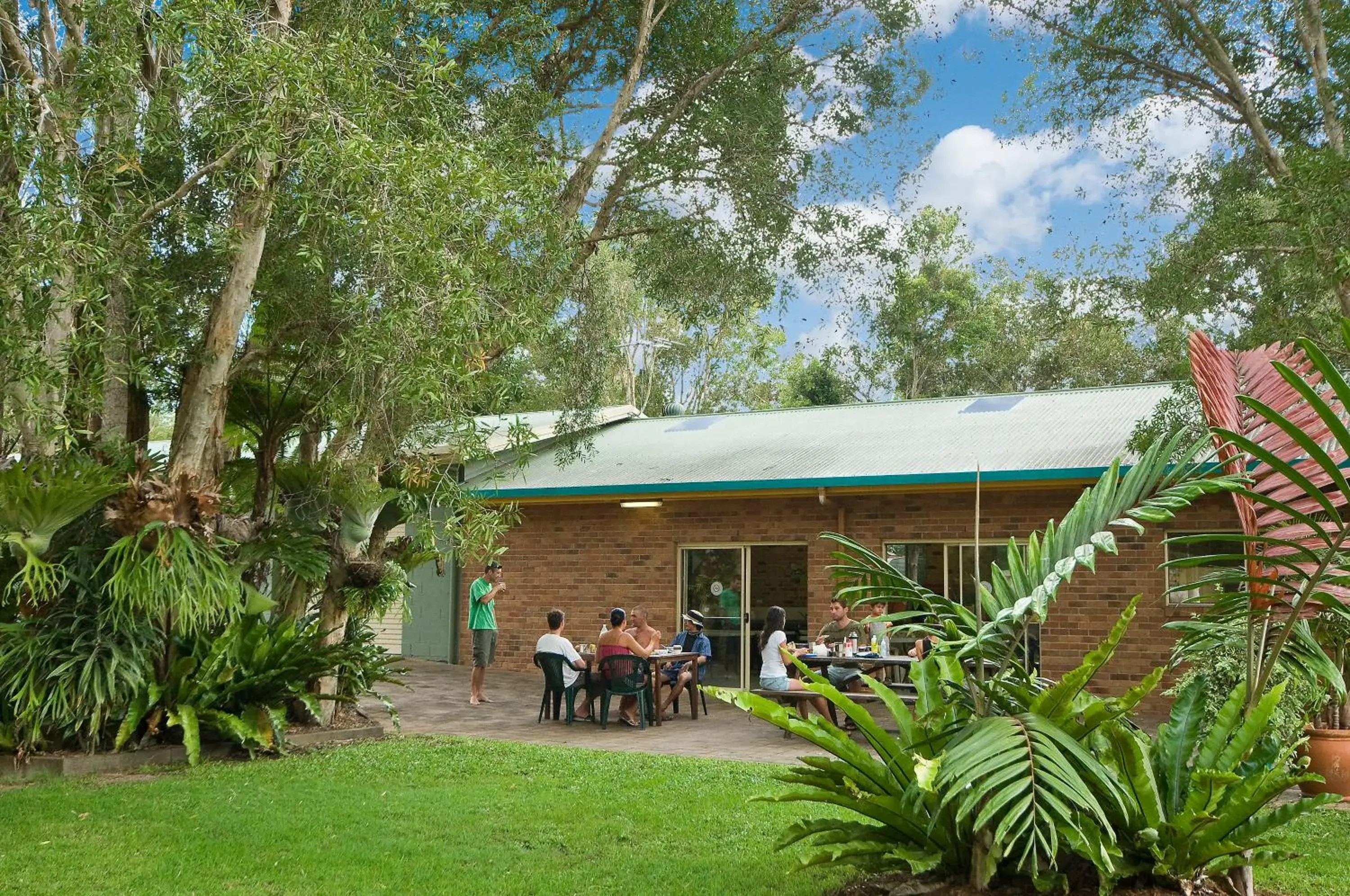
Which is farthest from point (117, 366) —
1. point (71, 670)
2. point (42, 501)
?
point (71, 670)

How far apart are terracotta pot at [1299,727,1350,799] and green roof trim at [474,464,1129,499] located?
14.1ft

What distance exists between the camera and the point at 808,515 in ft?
48.7

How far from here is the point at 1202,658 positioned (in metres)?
8.15

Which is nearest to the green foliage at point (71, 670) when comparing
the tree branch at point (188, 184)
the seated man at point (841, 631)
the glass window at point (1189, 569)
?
the tree branch at point (188, 184)

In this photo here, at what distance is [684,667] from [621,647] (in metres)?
1.30

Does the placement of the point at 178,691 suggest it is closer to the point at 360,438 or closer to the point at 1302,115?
the point at 360,438

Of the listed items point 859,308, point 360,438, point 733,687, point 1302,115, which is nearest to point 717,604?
point 733,687

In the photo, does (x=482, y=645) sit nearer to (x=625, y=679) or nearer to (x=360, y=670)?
(x=625, y=679)

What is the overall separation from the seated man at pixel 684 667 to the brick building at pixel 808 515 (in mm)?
1743

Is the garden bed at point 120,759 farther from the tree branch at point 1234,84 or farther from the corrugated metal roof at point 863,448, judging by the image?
the tree branch at point 1234,84

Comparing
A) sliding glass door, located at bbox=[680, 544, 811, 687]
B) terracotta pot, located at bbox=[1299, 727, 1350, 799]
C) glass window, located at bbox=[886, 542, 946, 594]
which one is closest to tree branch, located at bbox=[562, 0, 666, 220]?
sliding glass door, located at bbox=[680, 544, 811, 687]

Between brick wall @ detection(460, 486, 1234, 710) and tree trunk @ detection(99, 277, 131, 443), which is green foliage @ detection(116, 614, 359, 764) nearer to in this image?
tree trunk @ detection(99, 277, 131, 443)

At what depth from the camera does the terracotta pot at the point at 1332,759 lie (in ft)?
24.9

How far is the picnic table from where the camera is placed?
11781 millimetres
